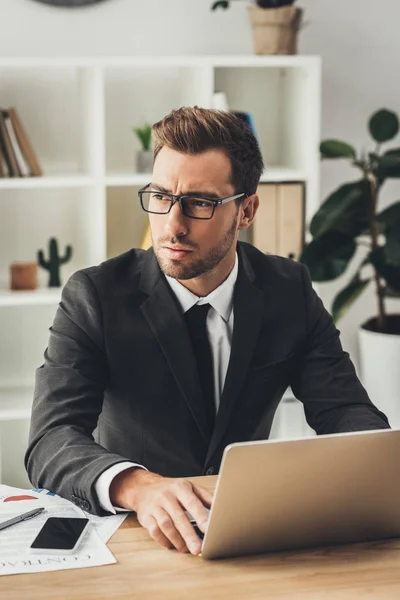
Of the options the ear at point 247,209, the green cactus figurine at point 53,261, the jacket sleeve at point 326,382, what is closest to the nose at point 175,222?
the ear at point 247,209

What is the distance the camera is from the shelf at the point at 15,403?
10.6 ft

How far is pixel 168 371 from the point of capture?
1900 millimetres

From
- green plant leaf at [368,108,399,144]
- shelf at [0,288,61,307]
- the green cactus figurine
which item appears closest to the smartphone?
shelf at [0,288,61,307]

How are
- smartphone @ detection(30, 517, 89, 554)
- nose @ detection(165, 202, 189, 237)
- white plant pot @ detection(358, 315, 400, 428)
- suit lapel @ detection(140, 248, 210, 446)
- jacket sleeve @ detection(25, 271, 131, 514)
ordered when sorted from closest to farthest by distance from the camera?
smartphone @ detection(30, 517, 89, 554), jacket sleeve @ detection(25, 271, 131, 514), nose @ detection(165, 202, 189, 237), suit lapel @ detection(140, 248, 210, 446), white plant pot @ detection(358, 315, 400, 428)

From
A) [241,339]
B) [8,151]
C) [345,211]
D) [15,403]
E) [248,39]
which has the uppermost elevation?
[248,39]

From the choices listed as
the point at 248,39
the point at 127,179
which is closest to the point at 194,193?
the point at 127,179

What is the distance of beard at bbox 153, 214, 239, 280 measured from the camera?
1.79 meters

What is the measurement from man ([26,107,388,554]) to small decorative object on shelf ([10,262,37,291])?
134cm

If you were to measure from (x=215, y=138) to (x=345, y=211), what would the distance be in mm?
1579

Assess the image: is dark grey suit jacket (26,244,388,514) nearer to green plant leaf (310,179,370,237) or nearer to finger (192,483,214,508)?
finger (192,483,214,508)

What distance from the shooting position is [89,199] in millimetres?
3357

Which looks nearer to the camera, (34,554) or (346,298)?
(34,554)

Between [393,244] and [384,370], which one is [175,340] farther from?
[384,370]

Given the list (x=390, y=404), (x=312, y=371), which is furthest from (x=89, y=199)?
(x=312, y=371)
